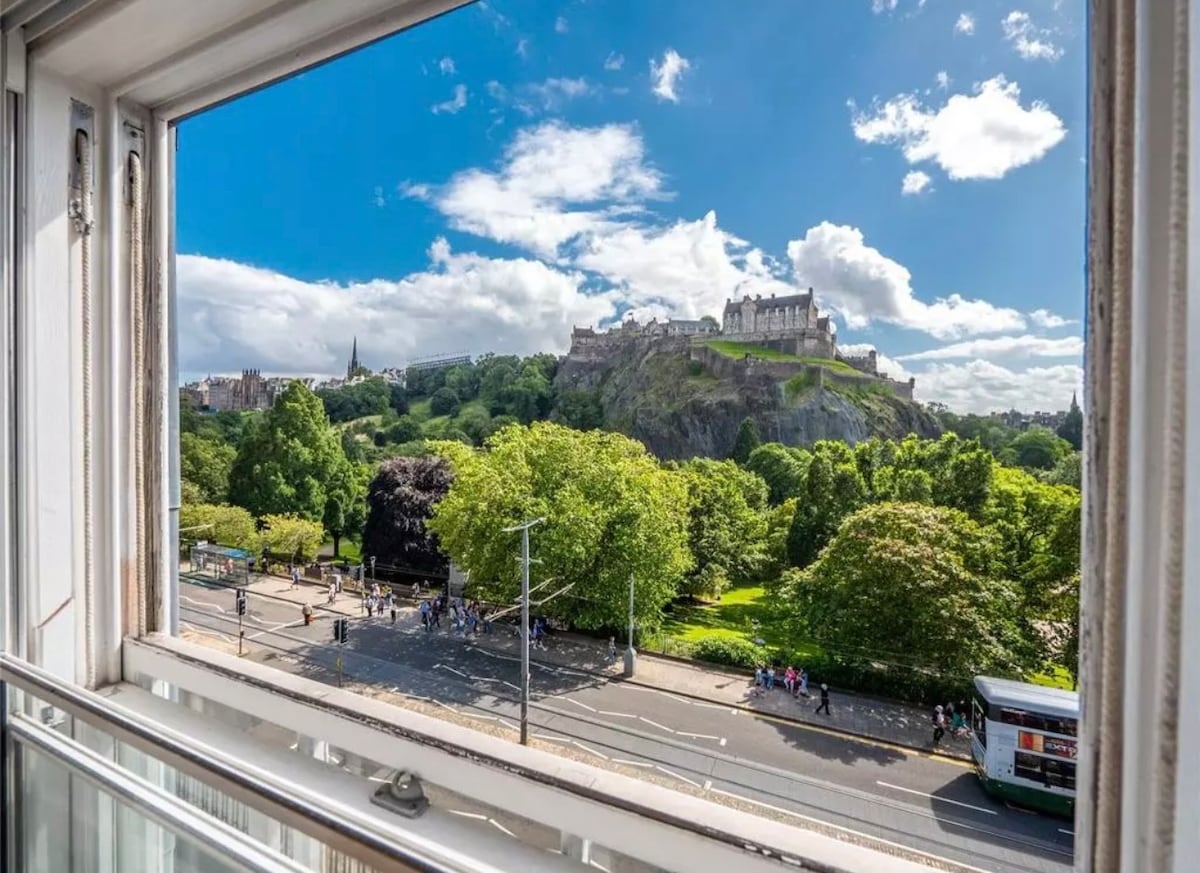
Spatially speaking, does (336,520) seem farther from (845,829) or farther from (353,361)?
(845,829)

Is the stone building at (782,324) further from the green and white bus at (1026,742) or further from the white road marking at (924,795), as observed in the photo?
the white road marking at (924,795)

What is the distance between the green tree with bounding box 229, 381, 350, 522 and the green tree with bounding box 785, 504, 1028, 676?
3.87 feet

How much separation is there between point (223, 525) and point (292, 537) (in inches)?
6.3

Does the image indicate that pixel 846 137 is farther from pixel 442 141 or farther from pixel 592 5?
pixel 442 141

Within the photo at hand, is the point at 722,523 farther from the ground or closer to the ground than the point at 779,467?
closer to the ground

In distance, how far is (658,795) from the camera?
666 mm

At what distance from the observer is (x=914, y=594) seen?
3.82 ft

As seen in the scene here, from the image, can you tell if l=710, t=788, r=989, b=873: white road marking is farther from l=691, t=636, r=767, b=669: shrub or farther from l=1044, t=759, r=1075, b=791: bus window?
l=691, t=636, r=767, b=669: shrub

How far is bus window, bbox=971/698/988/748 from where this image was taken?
3.13 ft

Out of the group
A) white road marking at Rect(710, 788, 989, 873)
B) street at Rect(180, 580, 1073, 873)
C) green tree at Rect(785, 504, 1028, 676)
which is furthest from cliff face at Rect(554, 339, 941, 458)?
white road marking at Rect(710, 788, 989, 873)

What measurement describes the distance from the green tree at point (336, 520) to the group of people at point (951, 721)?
4.61ft

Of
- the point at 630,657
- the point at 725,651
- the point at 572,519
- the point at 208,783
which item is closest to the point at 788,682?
the point at 725,651

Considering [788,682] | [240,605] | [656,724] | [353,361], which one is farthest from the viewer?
[353,361]

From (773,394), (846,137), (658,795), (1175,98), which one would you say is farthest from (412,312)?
(1175,98)
